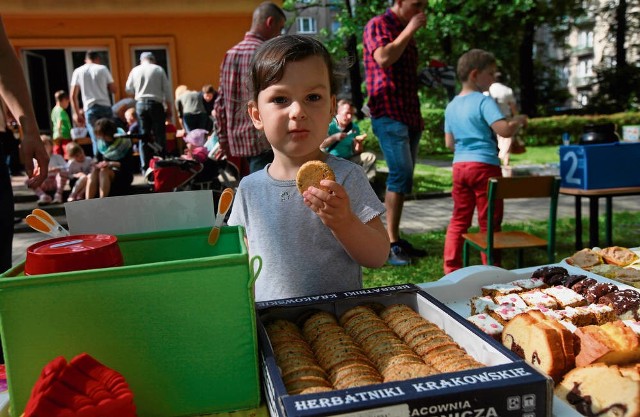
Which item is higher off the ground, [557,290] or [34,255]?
[34,255]

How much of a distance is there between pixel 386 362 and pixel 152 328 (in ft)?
1.40

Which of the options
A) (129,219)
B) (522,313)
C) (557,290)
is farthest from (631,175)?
(129,219)

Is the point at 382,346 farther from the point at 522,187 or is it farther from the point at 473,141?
the point at 473,141

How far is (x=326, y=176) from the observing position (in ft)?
3.99

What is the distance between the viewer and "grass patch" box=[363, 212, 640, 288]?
434 centimetres

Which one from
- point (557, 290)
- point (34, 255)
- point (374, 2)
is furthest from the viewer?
point (374, 2)

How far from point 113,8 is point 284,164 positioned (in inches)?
436

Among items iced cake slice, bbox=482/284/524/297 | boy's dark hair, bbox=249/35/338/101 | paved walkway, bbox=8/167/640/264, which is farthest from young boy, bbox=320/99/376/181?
iced cake slice, bbox=482/284/524/297

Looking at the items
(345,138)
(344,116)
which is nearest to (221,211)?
(345,138)

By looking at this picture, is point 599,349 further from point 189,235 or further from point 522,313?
point 189,235

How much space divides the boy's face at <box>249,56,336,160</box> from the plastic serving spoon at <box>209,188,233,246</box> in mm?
361

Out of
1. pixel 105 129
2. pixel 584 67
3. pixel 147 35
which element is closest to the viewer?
pixel 105 129

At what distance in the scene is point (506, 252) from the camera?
17.2 feet

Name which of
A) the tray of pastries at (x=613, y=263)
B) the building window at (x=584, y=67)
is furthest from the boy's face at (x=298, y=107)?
the building window at (x=584, y=67)
